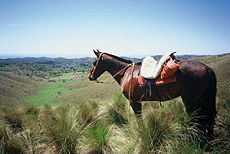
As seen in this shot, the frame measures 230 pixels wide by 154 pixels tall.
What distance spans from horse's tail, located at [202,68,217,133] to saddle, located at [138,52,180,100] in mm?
772

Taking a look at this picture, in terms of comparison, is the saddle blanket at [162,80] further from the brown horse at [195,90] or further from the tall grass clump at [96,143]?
the tall grass clump at [96,143]

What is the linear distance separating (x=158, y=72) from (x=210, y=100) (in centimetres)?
134

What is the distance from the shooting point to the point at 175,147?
3121 millimetres

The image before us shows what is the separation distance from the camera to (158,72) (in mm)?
4191

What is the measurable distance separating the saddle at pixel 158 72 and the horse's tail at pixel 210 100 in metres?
0.77

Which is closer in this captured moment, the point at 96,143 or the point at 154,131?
the point at 154,131

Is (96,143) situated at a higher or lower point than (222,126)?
lower

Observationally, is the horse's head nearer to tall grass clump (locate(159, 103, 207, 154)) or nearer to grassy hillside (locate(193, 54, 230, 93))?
tall grass clump (locate(159, 103, 207, 154))

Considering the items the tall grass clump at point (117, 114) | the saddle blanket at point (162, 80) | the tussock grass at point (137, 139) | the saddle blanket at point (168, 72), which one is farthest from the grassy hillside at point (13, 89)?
the saddle blanket at point (168, 72)

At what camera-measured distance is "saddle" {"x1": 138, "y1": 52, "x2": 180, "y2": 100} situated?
398 centimetres

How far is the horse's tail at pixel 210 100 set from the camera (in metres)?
3.80

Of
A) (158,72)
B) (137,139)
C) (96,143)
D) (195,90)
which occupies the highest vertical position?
(158,72)

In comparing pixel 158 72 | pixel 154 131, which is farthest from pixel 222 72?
pixel 154 131

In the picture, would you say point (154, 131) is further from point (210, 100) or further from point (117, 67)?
point (117, 67)
